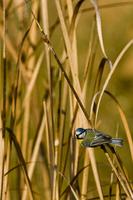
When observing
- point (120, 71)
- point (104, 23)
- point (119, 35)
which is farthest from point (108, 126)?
point (104, 23)

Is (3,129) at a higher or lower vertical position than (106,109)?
lower

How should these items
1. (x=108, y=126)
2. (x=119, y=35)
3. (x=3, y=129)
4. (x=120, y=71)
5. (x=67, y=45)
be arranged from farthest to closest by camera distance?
(x=119, y=35) < (x=120, y=71) < (x=108, y=126) < (x=3, y=129) < (x=67, y=45)

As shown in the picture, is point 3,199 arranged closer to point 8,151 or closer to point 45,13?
point 8,151

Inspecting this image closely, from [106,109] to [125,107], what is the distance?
87 mm

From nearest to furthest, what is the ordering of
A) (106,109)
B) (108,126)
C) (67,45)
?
(67,45) → (108,126) → (106,109)

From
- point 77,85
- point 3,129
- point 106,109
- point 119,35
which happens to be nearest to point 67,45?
point 77,85

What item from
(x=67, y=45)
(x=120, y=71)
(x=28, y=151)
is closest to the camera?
(x=67, y=45)

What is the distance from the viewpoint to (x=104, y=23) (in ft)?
12.0

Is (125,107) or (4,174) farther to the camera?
(125,107)

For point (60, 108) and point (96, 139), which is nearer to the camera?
point (96, 139)

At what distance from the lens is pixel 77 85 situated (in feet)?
3.47

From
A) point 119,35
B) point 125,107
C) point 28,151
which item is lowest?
point 28,151

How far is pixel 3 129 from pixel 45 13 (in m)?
0.18

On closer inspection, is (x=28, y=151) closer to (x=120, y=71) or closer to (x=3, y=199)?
(x=3, y=199)
